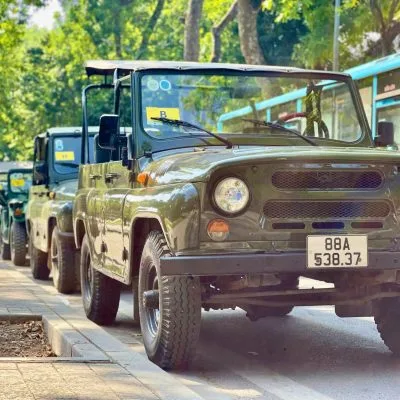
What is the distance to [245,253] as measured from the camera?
6.53m

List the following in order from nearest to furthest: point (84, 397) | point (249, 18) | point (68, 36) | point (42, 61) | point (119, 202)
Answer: point (84, 397), point (119, 202), point (249, 18), point (68, 36), point (42, 61)

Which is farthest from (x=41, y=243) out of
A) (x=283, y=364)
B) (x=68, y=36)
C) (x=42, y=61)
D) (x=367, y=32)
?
(x=42, y=61)

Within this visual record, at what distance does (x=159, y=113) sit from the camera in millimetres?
8141

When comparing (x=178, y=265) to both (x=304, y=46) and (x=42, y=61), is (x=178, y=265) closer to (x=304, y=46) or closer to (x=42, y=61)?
(x=304, y=46)

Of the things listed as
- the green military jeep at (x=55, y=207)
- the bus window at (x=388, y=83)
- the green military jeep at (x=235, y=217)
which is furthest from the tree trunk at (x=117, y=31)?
the green military jeep at (x=235, y=217)


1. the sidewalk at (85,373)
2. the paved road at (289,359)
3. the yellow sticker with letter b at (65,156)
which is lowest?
the paved road at (289,359)

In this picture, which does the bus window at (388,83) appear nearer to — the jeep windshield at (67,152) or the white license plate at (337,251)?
the jeep windshield at (67,152)

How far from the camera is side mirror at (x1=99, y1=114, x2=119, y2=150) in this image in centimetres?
804

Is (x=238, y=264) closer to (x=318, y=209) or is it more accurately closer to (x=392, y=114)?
(x=318, y=209)

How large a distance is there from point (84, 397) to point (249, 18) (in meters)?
22.3

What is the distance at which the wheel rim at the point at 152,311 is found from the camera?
7.08 metres

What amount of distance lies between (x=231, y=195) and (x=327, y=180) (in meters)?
0.62

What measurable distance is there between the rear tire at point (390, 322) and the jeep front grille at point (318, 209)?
100 centimetres

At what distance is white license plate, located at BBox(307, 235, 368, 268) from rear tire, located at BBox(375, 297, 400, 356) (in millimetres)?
1009
